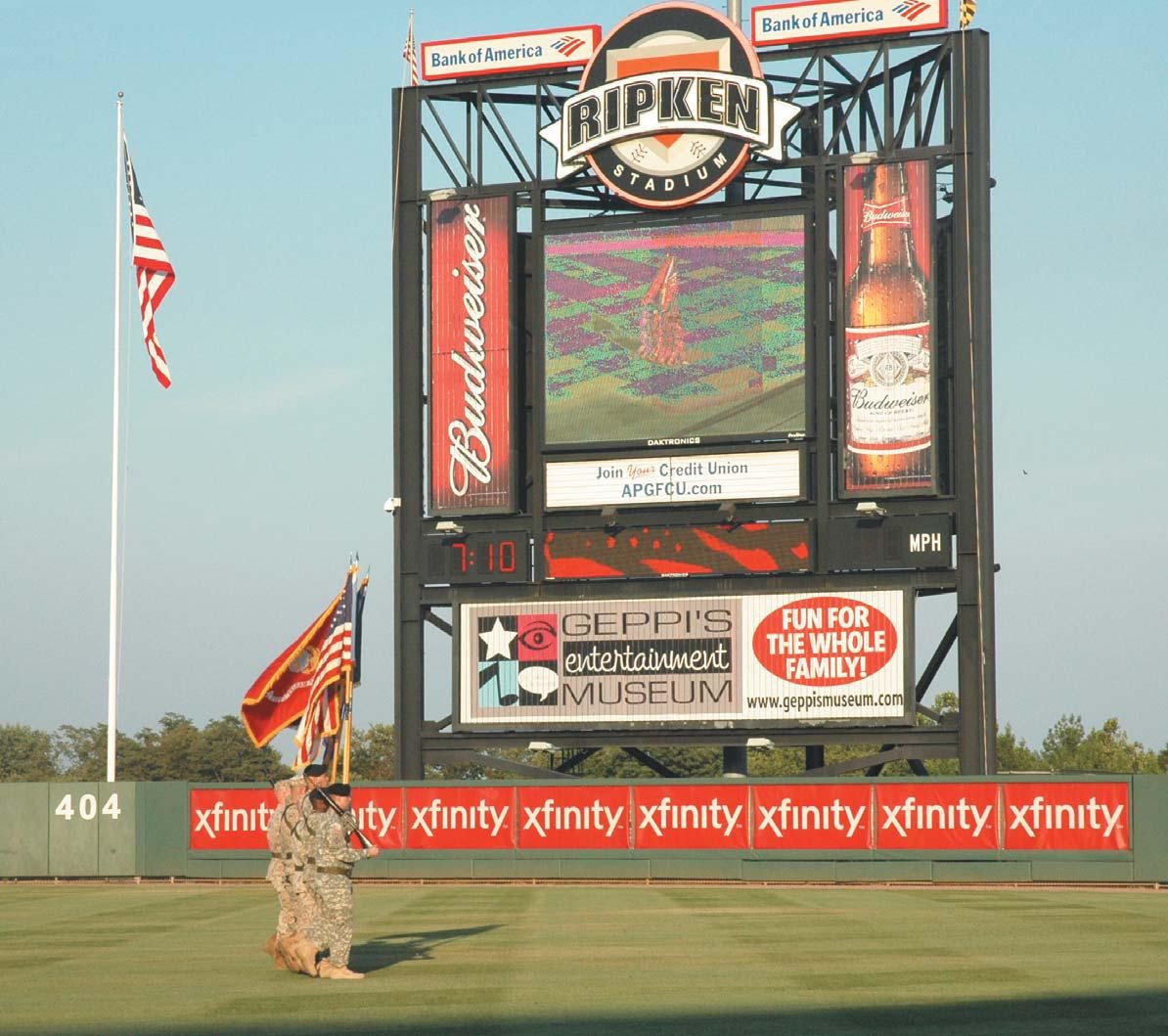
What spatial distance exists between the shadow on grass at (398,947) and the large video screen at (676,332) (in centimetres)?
1568

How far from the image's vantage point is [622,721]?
34.5 metres

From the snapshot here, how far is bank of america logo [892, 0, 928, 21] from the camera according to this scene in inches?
1367

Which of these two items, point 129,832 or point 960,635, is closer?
point 960,635

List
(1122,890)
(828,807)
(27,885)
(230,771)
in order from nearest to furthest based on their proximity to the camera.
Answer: (1122,890) < (828,807) < (27,885) < (230,771)

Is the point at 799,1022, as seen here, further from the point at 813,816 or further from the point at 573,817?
the point at 573,817

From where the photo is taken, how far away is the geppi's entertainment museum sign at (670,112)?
1385 inches

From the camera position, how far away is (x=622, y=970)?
15000mm

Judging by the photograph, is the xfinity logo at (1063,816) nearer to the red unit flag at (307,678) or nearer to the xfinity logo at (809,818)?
the xfinity logo at (809,818)

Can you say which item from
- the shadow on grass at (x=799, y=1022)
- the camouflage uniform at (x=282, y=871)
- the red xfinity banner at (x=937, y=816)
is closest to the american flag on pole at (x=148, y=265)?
the red xfinity banner at (x=937, y=816)

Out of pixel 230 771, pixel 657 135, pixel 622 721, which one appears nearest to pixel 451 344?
pixel 657 135

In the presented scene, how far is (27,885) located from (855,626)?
670 inches

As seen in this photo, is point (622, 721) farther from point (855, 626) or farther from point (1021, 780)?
point (1021, 780)

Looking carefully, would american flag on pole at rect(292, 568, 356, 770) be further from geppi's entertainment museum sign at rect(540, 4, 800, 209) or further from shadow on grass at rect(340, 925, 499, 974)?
shadow on grass at rect(340, 925, 499, 974)

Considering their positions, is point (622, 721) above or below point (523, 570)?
below
